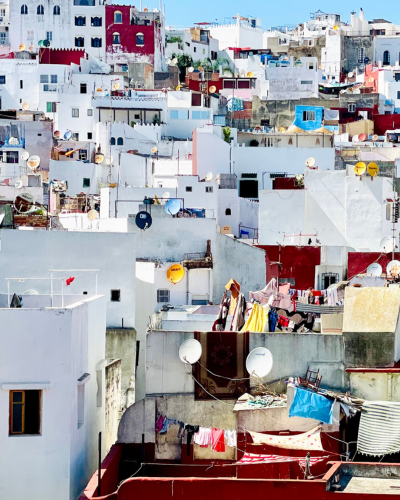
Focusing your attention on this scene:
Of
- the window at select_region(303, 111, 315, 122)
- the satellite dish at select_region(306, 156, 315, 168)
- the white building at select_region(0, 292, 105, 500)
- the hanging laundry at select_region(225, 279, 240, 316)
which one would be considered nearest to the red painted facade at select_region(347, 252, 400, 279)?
the satellite dish at select_region(306, 156, 315, 168)

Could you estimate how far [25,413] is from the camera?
18641 millimetres

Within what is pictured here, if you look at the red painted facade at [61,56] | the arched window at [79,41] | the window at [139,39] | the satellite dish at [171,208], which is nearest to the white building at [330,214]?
the satellite dish at [171,208]

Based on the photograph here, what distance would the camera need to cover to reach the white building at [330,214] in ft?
128

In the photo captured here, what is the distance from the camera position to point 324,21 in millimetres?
95250

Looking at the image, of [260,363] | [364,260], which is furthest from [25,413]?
[364,260]

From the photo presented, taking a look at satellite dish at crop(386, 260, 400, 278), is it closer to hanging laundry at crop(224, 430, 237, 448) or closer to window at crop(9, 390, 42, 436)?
hanging laundry at crop(224, 430, 237, 448)

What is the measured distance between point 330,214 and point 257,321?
1726cm

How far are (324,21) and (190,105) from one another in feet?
140

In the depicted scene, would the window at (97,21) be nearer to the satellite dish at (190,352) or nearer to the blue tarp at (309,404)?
the satellite dish at (190,352)

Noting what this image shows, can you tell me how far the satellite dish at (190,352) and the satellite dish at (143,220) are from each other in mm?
12224

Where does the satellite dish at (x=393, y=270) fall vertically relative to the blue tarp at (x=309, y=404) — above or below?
above

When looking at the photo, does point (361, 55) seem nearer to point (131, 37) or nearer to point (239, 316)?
point (131, 37)

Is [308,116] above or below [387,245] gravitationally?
above

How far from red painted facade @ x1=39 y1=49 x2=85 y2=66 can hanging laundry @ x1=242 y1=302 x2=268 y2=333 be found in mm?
43229
